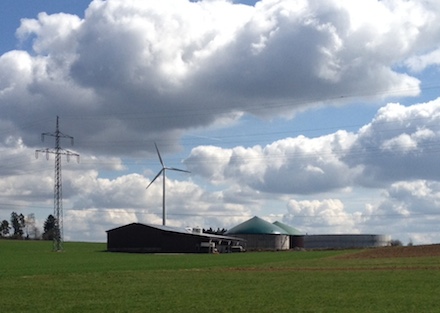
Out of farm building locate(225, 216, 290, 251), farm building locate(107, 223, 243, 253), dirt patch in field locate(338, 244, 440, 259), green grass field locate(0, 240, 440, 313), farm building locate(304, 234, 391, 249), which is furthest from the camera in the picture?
farm building locate(304, 234, 391, 249)

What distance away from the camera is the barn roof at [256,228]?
591 ft

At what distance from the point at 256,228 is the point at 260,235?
2468 mm

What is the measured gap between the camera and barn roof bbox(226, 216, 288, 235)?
591ft

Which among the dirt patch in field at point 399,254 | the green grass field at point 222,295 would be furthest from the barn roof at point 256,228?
the green grass field at point 222,295

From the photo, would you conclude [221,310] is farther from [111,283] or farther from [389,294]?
[111,283]

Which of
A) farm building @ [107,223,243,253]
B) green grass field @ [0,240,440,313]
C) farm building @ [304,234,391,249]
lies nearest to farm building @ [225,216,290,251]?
farm building @ [304,234,391,249]

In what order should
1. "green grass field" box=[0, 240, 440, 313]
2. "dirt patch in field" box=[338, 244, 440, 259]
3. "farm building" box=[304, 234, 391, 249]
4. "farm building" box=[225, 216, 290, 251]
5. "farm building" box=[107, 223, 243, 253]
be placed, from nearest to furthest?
"green grass field" box=[0, 240, 440, 313] → "dirt patch in field" box=[338, 244, 440, 259] → "farm building" box=[107, 223, 243, 253] → "farm building" box=[225, 216, 290, 251] → "farm building" box=[304, 234, 391, 249]

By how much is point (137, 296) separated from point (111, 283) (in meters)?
9.44

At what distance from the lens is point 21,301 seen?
2986 cm

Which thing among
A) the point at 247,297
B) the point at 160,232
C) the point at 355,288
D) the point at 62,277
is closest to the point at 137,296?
the point at 247,297

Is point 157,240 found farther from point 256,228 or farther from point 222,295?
point 222,295

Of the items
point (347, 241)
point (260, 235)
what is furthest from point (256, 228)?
point (347, 241)

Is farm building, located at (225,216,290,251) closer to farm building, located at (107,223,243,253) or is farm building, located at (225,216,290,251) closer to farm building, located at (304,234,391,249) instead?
farm building, located at (304,234,391,249)

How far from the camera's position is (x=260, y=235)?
179 metres
